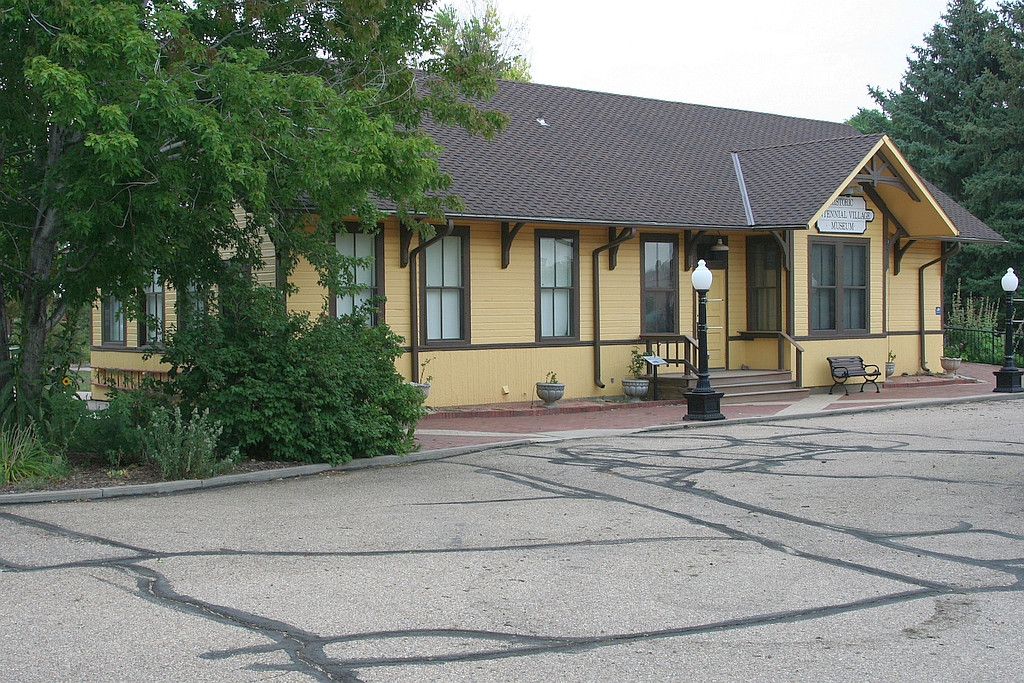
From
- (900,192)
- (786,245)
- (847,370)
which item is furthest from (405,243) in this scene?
(900,192)

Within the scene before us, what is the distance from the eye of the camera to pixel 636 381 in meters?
21.0

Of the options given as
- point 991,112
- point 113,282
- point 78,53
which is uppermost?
point 991,112

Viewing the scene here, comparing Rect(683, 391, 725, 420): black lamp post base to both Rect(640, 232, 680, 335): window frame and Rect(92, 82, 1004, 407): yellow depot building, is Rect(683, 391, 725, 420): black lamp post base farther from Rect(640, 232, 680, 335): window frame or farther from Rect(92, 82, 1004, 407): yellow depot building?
Rect(640, 232, 680, 335): window frame

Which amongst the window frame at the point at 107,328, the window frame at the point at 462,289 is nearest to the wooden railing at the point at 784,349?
the window frame at the point at 462,289

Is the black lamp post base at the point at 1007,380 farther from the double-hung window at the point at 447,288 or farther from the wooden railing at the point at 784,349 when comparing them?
the double-hung window at the point at 447,288

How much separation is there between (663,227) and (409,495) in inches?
487

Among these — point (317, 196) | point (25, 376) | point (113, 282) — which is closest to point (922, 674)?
point (317, 196)

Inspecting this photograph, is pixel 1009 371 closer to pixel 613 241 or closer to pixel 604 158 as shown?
pixel 613 241

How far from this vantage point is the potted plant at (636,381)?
2097cm

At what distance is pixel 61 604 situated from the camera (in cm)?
682

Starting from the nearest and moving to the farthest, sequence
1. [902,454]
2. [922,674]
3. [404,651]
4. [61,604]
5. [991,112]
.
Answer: [922,674] < [404,651] < [61,604] < [902,454] < [991,112]

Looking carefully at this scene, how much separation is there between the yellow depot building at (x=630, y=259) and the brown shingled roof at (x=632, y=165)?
0.06 metres

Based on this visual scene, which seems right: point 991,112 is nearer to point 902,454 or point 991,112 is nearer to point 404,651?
point 902,454

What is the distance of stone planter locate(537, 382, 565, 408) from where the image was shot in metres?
19.7
